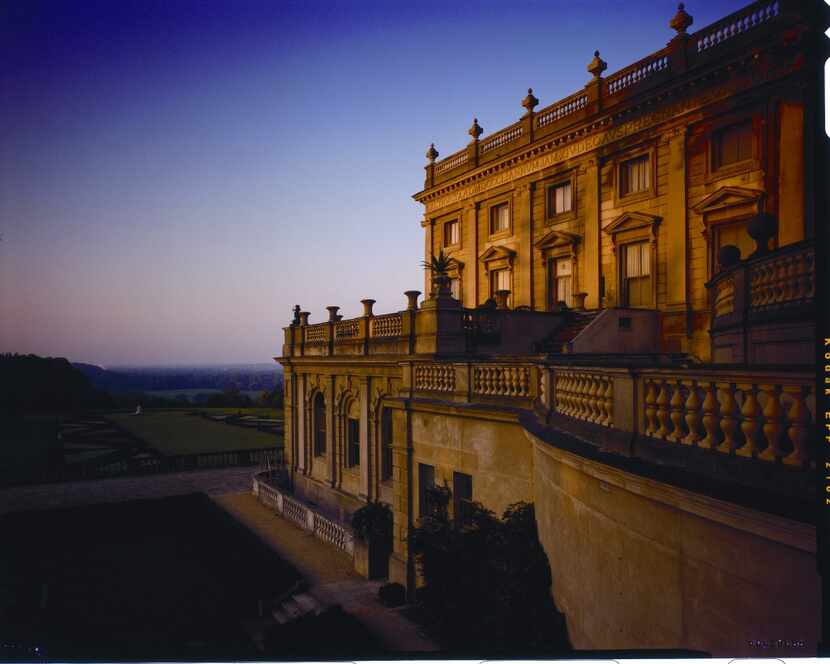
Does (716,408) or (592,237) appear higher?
(592,237)

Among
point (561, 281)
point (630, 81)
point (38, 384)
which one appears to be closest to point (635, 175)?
point (630, 81)

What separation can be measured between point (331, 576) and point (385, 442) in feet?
14.9

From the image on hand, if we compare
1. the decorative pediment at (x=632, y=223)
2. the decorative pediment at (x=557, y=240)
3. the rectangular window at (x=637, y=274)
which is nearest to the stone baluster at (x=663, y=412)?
the rectangular window at (x=637, y=274)

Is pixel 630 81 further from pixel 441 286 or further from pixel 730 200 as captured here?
pixel 441 286

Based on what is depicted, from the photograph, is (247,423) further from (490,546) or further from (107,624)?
(490,546)

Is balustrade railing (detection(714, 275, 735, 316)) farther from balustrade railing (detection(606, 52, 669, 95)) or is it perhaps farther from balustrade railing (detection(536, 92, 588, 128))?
balustrade railing (detection(536, 92, 588, 128))

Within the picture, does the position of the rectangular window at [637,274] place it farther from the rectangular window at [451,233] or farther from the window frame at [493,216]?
the rectangular window at [451,233]

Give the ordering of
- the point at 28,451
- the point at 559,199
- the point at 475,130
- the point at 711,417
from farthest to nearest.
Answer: the point at 28,451
the point at 475,130
the point at 559,199
the point at 711,417

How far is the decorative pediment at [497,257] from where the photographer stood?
2138cm

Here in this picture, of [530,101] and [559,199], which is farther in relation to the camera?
[530,101]

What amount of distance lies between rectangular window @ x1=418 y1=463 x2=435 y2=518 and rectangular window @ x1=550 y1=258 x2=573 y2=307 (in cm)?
973

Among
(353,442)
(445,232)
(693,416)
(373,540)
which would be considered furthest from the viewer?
(445,232)

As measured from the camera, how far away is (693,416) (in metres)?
4.27

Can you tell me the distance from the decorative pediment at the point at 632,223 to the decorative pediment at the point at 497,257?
4318mm
